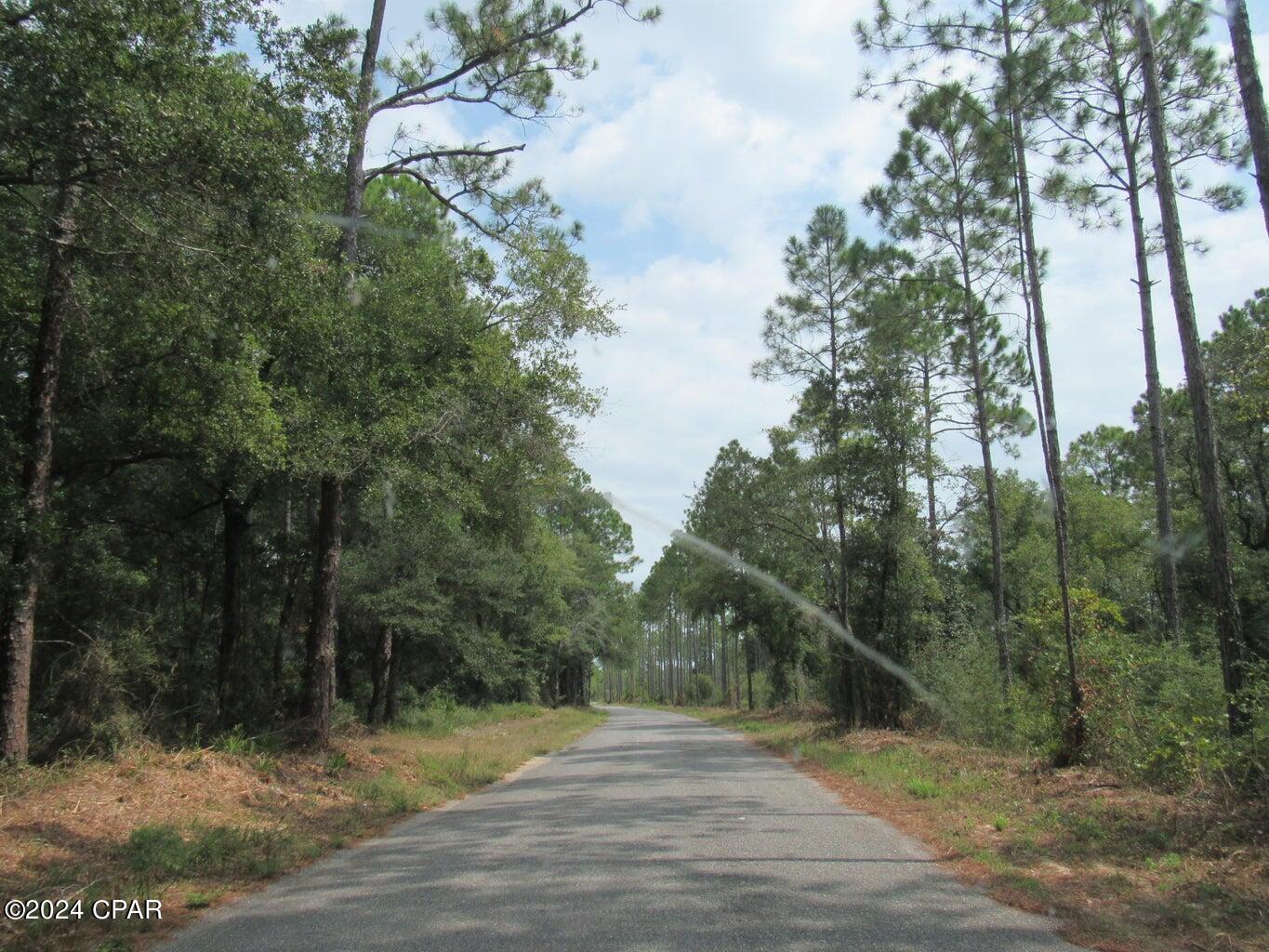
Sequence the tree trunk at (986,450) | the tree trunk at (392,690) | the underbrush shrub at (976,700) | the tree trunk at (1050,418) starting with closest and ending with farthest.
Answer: the tree trunk at (1050,418) < the underbrush shrub at (976,700) < the tree trunk at (986,450) < the tree trunk at (392,690)

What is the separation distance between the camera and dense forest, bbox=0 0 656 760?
23.6ft

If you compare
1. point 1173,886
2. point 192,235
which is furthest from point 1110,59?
point 192,235

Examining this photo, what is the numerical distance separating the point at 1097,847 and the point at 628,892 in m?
4.37

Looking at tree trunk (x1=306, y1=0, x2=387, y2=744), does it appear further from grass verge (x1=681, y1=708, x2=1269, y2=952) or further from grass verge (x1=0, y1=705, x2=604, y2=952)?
grass verge (x1=681, y1=708, x2=1269, y2=952)

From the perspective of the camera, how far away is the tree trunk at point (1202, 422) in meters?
8.18

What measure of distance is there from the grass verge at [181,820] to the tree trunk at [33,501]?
26.6 inches

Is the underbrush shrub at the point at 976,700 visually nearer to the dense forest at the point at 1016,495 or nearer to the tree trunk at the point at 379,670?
the dense forest at the point at 1016,495

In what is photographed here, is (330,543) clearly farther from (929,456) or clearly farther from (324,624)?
(929,456)

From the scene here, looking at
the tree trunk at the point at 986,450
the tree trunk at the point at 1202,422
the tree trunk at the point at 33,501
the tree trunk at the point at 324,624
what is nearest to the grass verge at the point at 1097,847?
the tree trunk at the point at 1202,422

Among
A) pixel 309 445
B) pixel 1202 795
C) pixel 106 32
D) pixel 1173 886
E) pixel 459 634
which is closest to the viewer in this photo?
pixel 1173 886

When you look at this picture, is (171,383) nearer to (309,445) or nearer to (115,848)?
(309,445)

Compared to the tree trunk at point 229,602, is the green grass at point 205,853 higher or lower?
lower

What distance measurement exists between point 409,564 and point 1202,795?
55.9 feet

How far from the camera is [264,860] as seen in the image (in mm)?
6973
